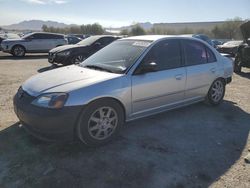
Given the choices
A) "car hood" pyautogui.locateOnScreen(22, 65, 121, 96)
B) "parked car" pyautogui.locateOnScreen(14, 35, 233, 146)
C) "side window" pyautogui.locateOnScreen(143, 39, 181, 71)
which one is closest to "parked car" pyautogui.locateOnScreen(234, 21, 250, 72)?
"parked car" pyautogui.locateOnScreen(14, 35, 233, 146)

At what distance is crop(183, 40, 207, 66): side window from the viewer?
5.20 meters

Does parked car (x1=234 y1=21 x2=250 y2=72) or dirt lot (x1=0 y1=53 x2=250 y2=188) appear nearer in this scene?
dirt lot (x1=0 y1=53 x2=250 y2=188)

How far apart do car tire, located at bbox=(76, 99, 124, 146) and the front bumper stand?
14 cm

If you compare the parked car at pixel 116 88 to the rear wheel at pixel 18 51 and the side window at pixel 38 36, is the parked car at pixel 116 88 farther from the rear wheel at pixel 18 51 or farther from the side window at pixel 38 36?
the side window at pixel 38 36

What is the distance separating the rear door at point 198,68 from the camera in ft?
17.0

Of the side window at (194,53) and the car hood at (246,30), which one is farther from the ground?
the car hood at (246,30)

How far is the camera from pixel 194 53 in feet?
17.6

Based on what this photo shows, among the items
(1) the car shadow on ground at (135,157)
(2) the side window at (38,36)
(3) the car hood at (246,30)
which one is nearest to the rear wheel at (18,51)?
(2) the side window at (38,36)

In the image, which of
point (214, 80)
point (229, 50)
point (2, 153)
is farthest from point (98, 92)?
point (229, 50)

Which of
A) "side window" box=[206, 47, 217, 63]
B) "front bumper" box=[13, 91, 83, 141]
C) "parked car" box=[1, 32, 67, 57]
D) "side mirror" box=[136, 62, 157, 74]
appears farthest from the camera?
"parked car" box=[1, 32, 67, 57]

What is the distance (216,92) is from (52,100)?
3.85m

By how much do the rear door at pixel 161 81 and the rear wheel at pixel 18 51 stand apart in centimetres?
1321

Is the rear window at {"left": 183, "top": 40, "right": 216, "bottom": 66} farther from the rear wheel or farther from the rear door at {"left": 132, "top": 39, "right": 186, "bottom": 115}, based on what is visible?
the rear wheel

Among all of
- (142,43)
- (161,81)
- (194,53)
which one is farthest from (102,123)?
(194,53)
